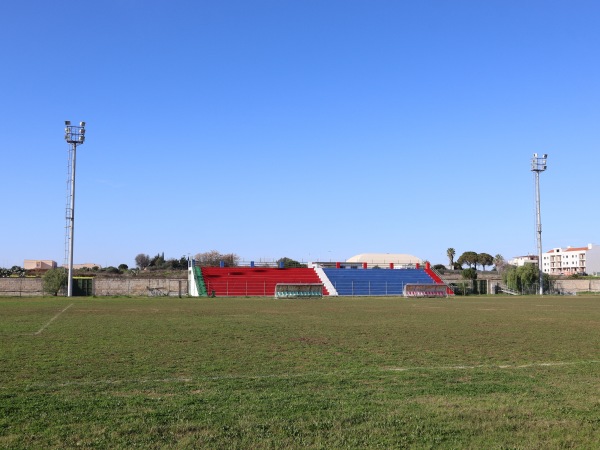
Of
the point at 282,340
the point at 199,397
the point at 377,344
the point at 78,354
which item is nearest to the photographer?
the point at 199,397

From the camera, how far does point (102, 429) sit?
23.2ft

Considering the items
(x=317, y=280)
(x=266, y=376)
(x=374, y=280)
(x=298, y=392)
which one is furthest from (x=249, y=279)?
(x=298, y=392)

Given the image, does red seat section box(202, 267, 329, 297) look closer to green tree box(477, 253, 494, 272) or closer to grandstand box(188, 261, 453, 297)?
grandstand box(188, 261, 453, 297)

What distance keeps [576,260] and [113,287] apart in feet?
511

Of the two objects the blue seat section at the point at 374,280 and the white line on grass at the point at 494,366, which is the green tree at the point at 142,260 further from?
the white line on grass at the point at 494,366

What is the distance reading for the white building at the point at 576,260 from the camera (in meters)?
159

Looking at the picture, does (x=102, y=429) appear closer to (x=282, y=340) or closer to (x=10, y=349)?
(x=10, y=349)

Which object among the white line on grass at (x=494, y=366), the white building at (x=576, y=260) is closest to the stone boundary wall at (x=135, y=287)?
the white line on grass at (x=494, y=366)

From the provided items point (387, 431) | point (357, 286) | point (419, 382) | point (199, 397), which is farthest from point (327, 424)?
point (357, 286)

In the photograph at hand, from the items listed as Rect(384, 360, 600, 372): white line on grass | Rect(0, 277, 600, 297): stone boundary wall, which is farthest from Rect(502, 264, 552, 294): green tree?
Rect(384, 360, 600, 372): white line on grass

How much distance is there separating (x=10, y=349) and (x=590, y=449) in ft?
42.6

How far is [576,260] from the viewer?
182m

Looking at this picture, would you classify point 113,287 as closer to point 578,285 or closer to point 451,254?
point 578,285

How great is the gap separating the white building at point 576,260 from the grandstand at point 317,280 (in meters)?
92.6
